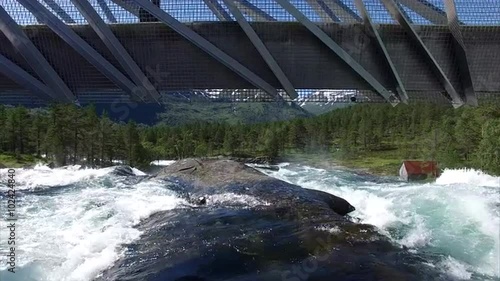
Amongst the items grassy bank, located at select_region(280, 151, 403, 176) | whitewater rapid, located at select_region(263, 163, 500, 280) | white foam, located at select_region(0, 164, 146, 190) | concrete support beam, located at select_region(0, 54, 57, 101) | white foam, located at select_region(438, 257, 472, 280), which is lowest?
grassy bank, located at select_region(280, 151, 403, 176)

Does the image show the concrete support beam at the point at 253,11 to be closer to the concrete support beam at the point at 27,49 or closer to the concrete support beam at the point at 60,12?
the concrete support beam at the point at 60,12

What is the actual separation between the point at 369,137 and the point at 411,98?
1831 cm

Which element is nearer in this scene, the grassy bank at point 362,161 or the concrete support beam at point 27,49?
the concrete support beam at point 27,49

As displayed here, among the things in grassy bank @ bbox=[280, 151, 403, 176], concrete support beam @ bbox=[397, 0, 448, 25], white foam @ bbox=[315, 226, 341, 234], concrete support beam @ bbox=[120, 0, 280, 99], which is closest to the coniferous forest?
grassy bank @ bbox=[280, 151, 403, 176]

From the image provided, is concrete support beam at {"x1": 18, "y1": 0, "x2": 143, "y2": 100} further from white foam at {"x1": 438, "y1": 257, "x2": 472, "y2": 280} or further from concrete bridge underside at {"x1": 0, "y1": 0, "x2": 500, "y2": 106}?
white foam at {"x1": 438, "y1": 257, "x2": 472, "y2": 280}

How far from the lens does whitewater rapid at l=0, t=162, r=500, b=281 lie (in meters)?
5.41

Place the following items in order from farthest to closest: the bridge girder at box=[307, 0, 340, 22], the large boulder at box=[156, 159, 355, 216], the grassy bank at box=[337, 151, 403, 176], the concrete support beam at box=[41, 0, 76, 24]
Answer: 1. the grassy bank at box=[337, 151, 403, 176]
2. the bridge girder at box=[307, 0, 340, 22]
3. the concrete support beam at box=[41, 0, 76, 24]
4. the large boulder at box=[156, 159, 355, 216]

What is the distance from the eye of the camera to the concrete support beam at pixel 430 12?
1564 centimetres

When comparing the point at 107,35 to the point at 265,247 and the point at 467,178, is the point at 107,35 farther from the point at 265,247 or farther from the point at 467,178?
the point at 467,178

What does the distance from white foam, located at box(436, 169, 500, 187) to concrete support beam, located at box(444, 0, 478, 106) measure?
269cm

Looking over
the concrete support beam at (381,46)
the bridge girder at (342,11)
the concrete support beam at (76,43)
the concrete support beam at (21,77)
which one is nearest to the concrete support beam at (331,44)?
the concrete support beam at (381,46)

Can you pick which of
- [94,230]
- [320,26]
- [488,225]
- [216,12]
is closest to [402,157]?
[320,26]

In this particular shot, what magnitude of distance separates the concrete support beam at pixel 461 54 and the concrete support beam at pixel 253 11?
595cm

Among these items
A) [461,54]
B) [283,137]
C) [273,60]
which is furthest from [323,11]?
[283,137]
